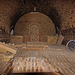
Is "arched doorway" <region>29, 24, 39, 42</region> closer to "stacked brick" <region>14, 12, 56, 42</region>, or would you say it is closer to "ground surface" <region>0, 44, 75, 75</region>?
"stacked brick" <region>14, 12, 56, 42</region>

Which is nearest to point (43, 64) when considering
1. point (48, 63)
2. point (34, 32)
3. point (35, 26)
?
point (48, 63)

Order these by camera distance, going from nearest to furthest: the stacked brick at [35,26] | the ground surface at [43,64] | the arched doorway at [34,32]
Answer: the ground surface at [43,64], the stacked brick at [35,26], the arched doorway at [34,32]

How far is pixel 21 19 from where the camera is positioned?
1182 centimetres

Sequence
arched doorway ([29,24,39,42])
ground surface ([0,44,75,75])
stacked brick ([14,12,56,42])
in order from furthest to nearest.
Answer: arched doorway ([29,24,39,42]), stacked brick ([14,12,56,42]), ground surface ([0,44,75,75])

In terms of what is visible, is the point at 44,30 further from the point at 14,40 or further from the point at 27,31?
the point at 14,40

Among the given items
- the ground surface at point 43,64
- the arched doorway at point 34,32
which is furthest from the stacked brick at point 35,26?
the ground surface at point 43,64

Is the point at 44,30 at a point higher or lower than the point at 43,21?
lower

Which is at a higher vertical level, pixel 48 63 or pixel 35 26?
pixel 35 26

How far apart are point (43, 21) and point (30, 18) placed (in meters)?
1.93

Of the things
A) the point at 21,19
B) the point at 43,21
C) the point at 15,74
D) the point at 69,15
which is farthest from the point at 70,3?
the point at 21,19

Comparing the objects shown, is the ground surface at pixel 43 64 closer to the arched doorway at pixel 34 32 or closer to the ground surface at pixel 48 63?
the ground surface at pixel 48 63

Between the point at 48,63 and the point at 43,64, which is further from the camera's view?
the point at 48,63

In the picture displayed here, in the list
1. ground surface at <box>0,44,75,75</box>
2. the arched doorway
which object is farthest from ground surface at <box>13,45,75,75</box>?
the arched doorway

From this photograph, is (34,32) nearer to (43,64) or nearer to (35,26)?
(35,26)
